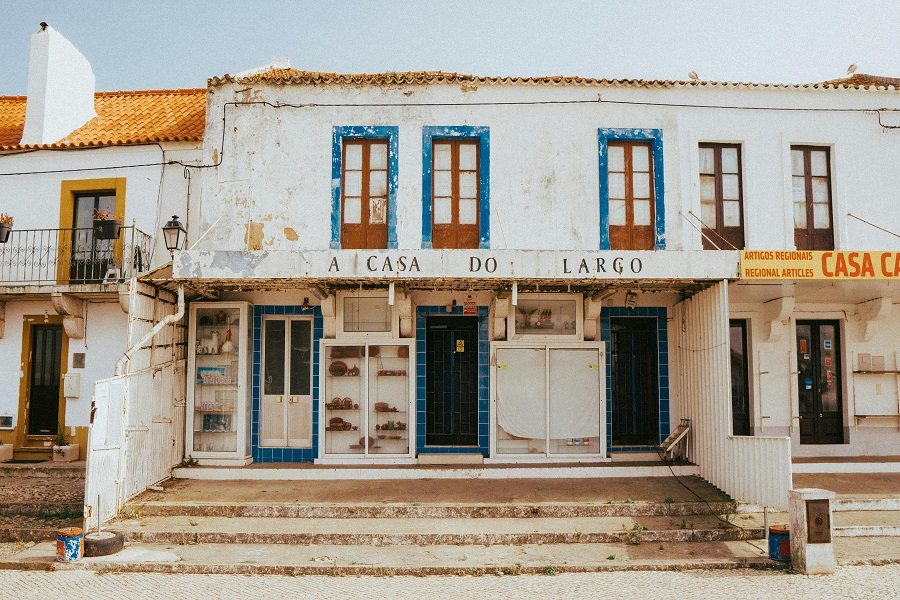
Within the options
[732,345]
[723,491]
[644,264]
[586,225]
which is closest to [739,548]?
[723,491]

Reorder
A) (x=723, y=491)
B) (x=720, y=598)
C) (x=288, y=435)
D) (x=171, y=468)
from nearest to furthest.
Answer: (x=720, y=598) < (x=723, y=491) < (x=171, y=468) < (x=288, y=435)

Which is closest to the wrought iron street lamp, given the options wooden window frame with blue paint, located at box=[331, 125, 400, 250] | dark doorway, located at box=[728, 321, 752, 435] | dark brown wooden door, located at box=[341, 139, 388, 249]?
wooden window frame with blue paint, located at box=[331, 125, 400, 250]

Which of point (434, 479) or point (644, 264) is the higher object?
point (644, 264)

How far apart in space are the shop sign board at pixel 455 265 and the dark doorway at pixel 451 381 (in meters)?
2.28

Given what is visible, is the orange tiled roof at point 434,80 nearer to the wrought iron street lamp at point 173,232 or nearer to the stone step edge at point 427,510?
the wrought iron street lamp at point 173,232

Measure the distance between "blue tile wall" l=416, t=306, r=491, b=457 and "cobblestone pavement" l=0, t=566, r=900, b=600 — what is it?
4396 millimetres

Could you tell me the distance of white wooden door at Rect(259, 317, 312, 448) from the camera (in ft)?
40.4

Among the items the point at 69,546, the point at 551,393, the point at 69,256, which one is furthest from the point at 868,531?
the point at 69,256

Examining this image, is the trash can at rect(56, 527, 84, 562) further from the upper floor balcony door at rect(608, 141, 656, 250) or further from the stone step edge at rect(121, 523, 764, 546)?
the upper floor balcony door at rect(608, 141, 656, 250)

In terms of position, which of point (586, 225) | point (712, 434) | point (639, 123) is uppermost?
point (639, 123)

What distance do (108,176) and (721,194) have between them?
39.0 ft

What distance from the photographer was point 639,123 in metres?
12.3

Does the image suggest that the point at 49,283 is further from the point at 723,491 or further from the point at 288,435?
the point at 723,491

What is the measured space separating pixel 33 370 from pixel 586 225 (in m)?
11.2
